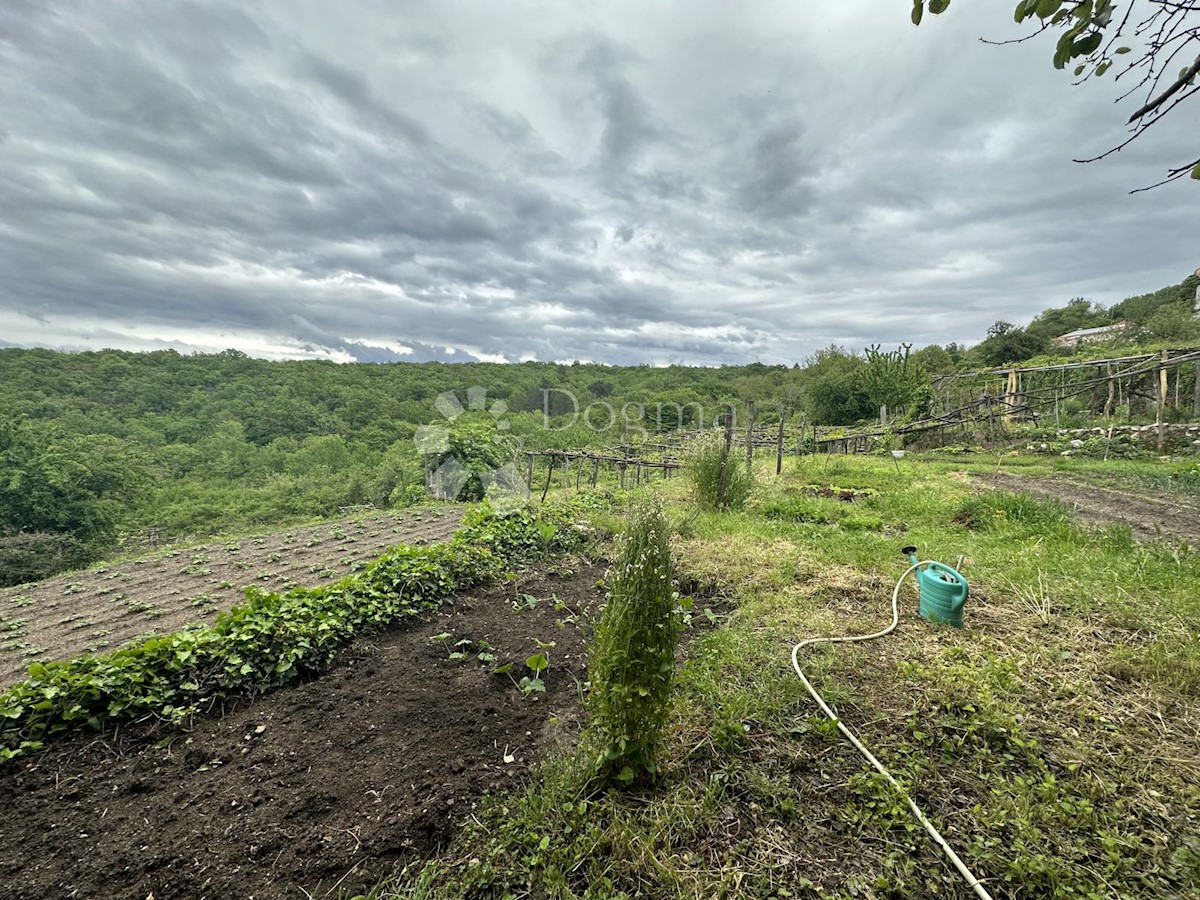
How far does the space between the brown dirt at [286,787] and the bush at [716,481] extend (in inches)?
157

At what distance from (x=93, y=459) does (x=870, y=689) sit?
28.5m

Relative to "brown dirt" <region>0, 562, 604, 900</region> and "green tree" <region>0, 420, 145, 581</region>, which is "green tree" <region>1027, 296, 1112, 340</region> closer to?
"brown dirt" <region>0, 562, 604, 900</region>

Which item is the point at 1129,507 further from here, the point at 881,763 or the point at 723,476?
the point at 881,763

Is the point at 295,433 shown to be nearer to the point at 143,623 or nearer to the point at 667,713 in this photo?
the point at 143,623

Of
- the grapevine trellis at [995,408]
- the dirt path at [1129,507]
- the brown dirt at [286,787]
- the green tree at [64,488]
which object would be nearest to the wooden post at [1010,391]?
the grapevine trellis at [995,408]

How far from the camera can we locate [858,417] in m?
26.0

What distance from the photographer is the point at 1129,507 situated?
5.82 metres

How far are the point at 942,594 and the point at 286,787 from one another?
374 centimetres

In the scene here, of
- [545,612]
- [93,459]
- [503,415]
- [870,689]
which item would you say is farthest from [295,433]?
A: [870,689]

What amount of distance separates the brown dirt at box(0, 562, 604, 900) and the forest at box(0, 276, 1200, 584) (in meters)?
6.55

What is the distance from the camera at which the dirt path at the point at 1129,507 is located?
15.1 feet

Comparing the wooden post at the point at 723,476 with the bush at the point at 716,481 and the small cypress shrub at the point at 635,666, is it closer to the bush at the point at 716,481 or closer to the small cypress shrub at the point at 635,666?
the bush at the point at 716,481

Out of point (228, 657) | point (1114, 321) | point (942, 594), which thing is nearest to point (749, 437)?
point (942, 594)

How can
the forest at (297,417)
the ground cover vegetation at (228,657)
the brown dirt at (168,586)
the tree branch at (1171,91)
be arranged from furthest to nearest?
1. the forest at (297,417)
2. the brown dirt at (168,586)
3. the ground cover vegetation at (228,657)
4. the tree branch at (1171,91)
